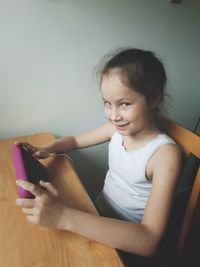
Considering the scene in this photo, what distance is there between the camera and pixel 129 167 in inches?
34.6

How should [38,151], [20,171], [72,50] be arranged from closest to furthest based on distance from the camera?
[20,171] < [38,151] < [72,50]

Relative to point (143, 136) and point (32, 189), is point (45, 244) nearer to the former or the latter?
point (32, 189)

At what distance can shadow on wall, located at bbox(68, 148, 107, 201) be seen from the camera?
126 cm

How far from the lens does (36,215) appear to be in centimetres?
56

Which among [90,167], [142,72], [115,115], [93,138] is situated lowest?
[90,167]

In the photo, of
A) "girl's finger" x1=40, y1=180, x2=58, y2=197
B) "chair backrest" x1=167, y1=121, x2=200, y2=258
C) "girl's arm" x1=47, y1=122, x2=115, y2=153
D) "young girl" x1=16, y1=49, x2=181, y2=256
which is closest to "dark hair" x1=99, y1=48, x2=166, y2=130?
"young girl" x1=16, y1=49, x2=181, y2=256

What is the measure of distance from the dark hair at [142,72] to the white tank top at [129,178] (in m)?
0.15

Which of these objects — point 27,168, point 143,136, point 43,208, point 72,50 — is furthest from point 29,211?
point 72,50

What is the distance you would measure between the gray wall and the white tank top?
29 centimetres

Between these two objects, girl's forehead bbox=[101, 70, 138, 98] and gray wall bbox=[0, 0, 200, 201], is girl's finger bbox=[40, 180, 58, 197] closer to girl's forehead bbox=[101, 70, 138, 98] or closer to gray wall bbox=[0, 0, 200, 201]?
girl's forehead bbox=[101, 70, 138, 98]

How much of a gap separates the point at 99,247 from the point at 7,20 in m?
0.81

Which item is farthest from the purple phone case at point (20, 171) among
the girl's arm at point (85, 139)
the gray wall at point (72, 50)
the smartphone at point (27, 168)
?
the gray wall at point (72, 50)

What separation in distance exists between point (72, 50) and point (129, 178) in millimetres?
569

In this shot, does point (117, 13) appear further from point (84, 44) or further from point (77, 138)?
point (77, 138)
